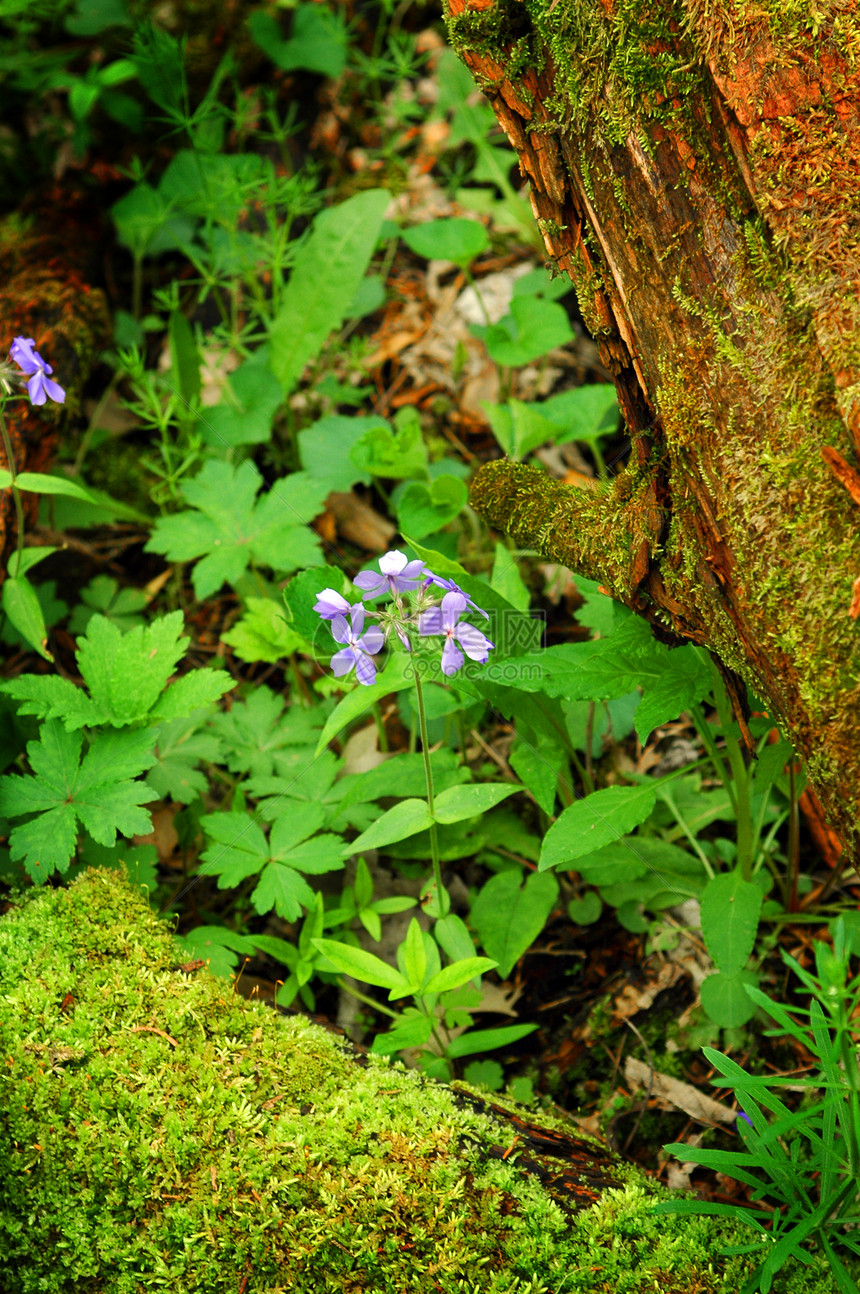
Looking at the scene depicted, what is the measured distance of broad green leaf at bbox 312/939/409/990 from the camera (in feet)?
6.70

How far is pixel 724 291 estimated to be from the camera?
1.70 meters

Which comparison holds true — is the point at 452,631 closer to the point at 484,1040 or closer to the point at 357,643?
the point at 357,643

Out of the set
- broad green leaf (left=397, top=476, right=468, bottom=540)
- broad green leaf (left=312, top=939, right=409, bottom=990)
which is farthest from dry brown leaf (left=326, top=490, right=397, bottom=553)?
broad green leaf (left=312, top=939, right=409, bottom=990)

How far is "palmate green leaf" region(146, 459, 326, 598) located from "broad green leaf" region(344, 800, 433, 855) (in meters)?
1.03

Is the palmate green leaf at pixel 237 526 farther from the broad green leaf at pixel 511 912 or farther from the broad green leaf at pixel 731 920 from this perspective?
the broad green leaf at pixel 731 920

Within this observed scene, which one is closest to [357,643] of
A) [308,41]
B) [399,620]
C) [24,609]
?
[399,620]

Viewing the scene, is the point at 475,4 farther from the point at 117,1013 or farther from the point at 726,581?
the point at 117,1013

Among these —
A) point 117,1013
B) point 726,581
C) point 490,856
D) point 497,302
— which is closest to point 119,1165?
point 117,1013

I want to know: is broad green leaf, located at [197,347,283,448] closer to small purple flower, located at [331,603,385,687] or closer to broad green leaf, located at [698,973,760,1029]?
small purple flower, located at [331,603,385,687]

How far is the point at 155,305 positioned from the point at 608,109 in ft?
9.32

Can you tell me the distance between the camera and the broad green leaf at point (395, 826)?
2.06 m

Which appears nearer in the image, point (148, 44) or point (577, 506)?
point (577, 506)

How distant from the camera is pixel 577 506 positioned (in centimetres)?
203

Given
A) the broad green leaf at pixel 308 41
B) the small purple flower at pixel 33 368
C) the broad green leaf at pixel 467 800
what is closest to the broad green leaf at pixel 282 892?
the broad green leaf at pixel 467 800
